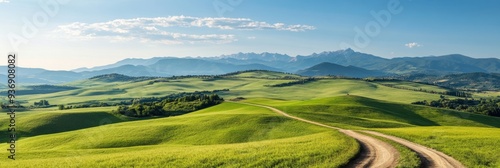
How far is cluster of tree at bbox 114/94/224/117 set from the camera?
13550 cm

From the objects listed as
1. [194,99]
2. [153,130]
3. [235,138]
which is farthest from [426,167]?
[194,99]

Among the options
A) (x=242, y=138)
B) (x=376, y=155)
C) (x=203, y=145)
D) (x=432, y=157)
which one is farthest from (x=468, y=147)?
(x=242, y=138)

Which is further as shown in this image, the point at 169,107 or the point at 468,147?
the point at 169,107

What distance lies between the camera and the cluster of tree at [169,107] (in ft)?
445

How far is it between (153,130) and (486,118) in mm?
106183

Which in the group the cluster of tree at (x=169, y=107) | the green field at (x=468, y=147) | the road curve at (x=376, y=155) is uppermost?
the green field at (x=468, y=147)

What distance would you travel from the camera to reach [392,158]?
38.4 meters

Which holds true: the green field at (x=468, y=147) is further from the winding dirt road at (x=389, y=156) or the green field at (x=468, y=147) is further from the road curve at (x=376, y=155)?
the road curve at (x=376, y=155)

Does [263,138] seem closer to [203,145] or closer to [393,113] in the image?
[203,145]

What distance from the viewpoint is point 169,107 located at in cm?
15450

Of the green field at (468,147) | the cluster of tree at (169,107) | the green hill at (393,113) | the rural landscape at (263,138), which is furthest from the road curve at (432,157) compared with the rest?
the cluster of tree at (169,107)

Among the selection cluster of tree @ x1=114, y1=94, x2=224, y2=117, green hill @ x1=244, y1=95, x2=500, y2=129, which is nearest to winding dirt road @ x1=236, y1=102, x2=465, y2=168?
green hill @ x1=244, y1=95, x2=500, y2=129

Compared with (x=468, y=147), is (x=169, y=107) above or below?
below

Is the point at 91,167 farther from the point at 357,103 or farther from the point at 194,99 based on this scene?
the point at 194,99
